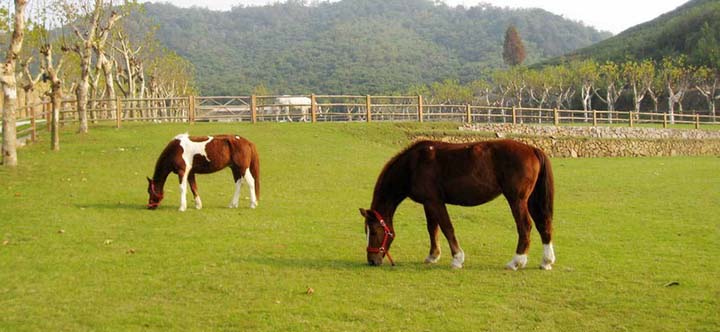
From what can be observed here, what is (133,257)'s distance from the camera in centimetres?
916

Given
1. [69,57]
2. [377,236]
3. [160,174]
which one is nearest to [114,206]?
[160,174]

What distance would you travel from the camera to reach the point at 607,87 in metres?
65.0

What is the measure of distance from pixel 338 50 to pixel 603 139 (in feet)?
408

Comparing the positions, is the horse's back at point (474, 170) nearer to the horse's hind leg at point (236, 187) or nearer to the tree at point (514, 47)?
the horse's hind leg at point (236, 187)

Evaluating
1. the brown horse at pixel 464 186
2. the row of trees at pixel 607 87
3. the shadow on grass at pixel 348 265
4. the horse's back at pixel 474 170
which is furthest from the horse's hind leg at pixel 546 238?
the row of trees at pixel 607 87

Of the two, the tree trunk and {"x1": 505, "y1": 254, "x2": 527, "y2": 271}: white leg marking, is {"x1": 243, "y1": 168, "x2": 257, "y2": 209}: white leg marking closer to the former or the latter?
{"x1": 505, "y1": 254, "x2": 527, "y2": 271}: white leg marking

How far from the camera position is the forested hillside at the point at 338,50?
125 meters

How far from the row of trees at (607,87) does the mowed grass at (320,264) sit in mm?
41013

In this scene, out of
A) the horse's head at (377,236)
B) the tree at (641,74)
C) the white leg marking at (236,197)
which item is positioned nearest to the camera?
the horse's head at (377,236)

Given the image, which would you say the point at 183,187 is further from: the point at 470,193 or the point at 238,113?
the point at 238,113

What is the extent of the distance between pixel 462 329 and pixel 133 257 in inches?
197

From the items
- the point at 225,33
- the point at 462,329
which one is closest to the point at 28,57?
the point at 462,329

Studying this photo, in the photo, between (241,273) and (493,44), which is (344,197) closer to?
(241,273)

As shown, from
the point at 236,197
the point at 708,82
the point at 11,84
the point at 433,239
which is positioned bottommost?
the point at 433,239
